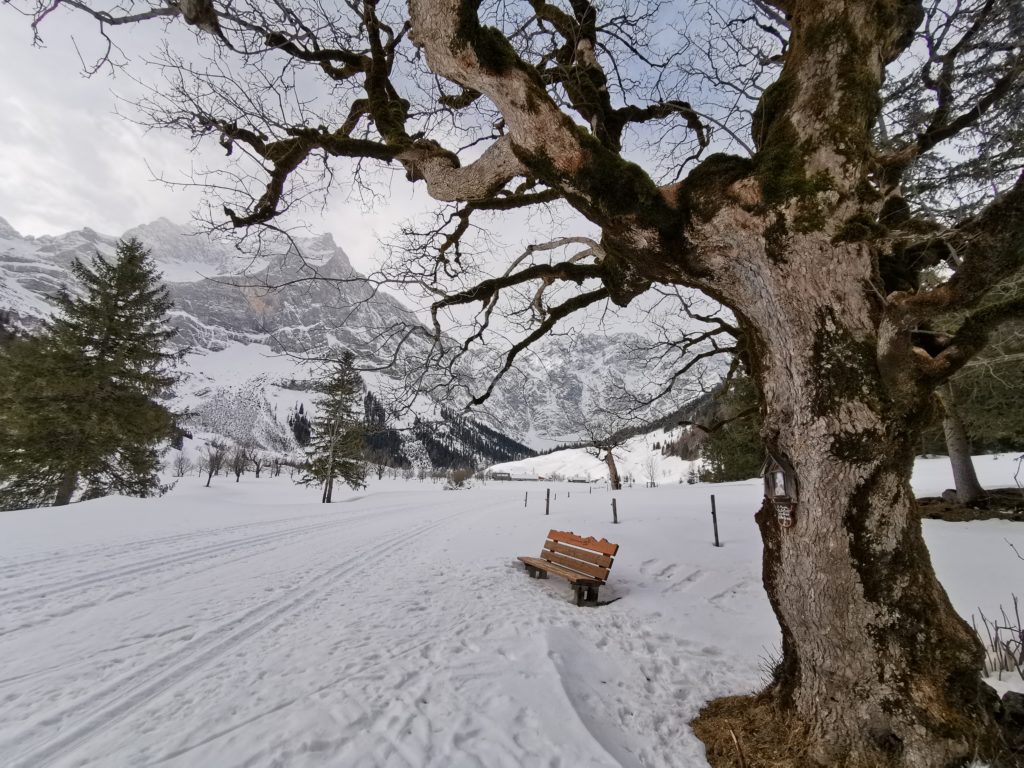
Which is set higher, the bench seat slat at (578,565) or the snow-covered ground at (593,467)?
the bench seat slat at (578,565)

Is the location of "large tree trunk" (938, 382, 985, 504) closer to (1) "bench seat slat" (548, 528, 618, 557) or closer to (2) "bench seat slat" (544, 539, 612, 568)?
(1) "bench seat slat" (548, 528, 618, 557)

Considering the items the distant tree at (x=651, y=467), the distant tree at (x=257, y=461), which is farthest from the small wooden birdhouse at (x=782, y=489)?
the distant tree at (x=257, y=461)

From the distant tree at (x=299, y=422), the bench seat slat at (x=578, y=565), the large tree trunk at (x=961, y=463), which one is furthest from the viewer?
the distant tree at (x=299, y=422)

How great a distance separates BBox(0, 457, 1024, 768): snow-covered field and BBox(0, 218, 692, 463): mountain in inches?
80.8

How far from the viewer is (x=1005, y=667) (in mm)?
3018

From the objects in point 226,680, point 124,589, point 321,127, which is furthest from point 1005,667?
point 124,589

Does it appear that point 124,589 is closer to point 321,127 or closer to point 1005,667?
point 321,127

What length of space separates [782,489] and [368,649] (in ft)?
11.6

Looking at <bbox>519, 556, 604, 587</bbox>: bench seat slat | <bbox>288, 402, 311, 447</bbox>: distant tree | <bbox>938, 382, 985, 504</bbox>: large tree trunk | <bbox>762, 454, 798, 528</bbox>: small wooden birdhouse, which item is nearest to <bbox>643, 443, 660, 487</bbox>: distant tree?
<bbox>938, 382, 985, 504</bbox>: large tree trunk

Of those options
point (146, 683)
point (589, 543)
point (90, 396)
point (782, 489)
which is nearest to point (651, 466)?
point (589, 543)

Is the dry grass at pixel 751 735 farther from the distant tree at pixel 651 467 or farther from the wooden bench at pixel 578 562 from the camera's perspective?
the distant tree at pixel 651 467

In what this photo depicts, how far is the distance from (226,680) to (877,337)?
15.4 feet

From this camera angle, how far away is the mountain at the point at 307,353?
4305 mm

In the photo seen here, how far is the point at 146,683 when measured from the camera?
9.87 feet
